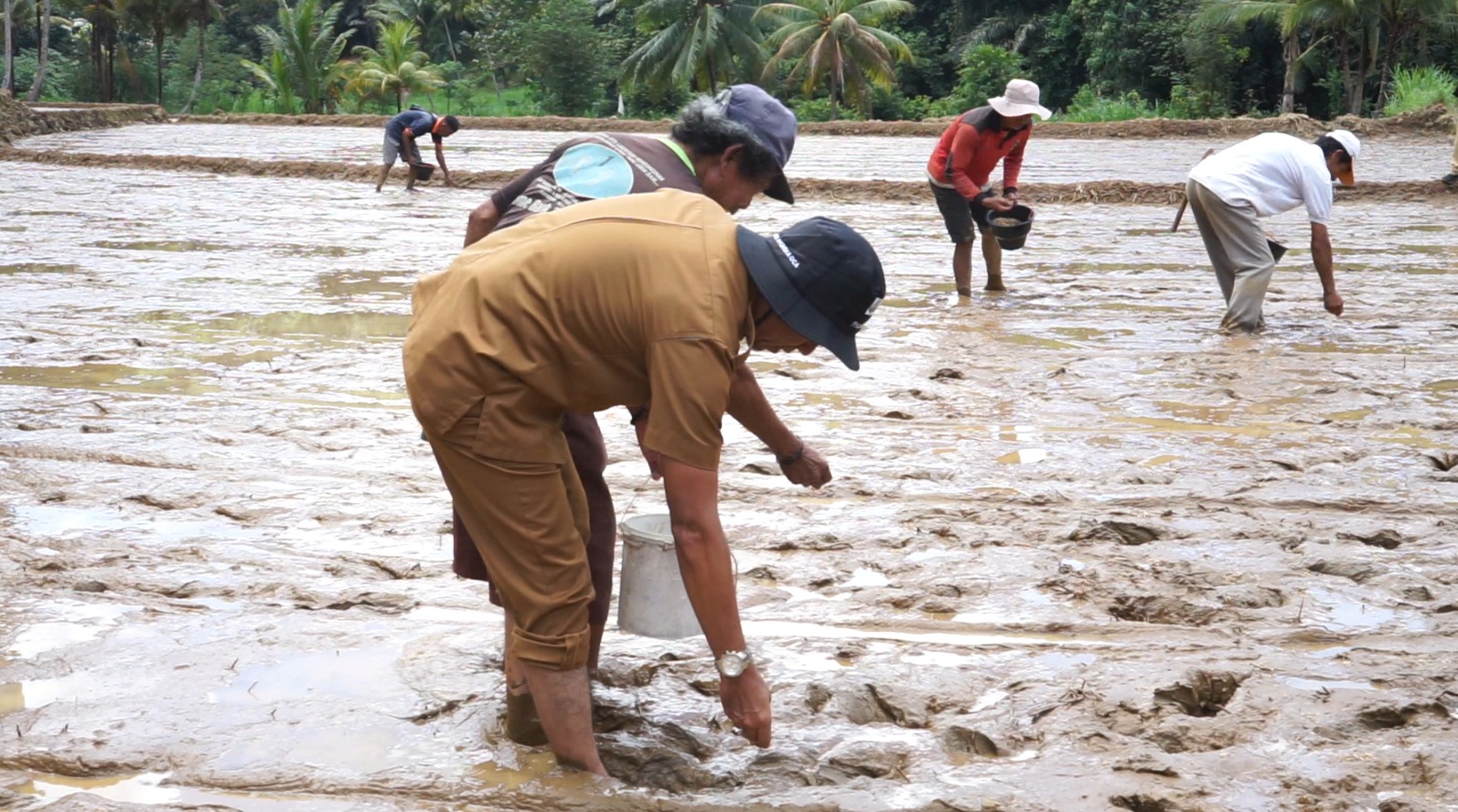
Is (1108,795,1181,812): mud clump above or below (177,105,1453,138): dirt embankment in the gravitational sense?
below

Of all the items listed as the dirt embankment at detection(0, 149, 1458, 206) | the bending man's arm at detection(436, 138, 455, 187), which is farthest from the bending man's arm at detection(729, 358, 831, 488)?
the bending man's arm at detection(436, 138, 455, 187)

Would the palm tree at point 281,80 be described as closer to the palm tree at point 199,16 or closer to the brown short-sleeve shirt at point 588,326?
the palm tree at point 199,16

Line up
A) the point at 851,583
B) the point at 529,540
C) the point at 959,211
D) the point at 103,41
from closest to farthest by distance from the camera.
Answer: the point at 529,540 → the point at 851,583 → the point at 959,211 → the point at 103,41

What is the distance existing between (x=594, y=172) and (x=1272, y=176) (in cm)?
555

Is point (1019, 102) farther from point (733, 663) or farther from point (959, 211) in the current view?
point (733, 663)

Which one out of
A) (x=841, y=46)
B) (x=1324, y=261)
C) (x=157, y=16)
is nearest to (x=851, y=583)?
(x=1324, y=261)

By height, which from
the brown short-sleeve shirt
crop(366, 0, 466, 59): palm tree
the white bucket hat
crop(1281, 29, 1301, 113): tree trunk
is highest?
crop(366, 0, 466, 59): palm tree

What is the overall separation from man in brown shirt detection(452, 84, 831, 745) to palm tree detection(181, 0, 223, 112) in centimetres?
3716

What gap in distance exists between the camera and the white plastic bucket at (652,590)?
10.1ft

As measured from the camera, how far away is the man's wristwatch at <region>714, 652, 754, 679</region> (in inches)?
101

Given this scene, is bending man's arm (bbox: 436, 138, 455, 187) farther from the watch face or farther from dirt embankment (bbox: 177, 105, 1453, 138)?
the watch face

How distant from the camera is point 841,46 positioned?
3067 centimetres

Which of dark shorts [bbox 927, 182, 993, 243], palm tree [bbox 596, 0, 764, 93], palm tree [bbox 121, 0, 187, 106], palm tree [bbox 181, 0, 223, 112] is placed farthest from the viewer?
palm tree [bbox 181, 0, 223, 112]

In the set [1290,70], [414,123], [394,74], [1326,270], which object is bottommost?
[1326,270]
